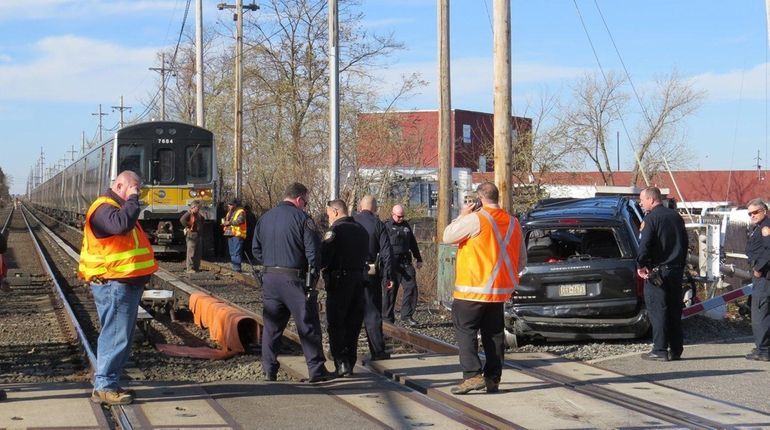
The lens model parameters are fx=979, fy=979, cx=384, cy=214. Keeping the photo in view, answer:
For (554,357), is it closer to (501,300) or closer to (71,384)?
(501,300)

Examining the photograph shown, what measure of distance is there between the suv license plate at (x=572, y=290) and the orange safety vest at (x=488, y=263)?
2941 mm

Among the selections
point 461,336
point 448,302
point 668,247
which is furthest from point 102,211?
point 448,302

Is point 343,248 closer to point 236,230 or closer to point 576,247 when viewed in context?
point 576,247

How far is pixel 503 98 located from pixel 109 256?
318 inches

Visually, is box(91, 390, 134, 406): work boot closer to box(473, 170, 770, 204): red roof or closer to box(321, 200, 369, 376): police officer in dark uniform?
box(321, 200, 369, 376): police officer in dark uniform

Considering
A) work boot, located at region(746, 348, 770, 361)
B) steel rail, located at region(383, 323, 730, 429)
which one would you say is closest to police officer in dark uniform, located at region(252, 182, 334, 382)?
steel rail, located at region(383, 323, 730, 429)

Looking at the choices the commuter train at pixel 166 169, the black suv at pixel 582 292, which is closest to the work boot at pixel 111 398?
the black suv at pixel 582 292

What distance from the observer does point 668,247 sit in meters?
10.3

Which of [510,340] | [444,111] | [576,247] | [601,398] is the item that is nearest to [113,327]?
[601,398]

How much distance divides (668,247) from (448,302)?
510 centimetres

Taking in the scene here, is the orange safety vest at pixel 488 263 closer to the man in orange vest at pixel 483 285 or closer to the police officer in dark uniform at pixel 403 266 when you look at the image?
the man in orange vest at pixel 483 285

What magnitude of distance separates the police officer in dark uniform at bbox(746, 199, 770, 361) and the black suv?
1.20 metres

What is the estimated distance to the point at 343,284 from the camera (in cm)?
920

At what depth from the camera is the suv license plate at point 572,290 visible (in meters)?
11.1
